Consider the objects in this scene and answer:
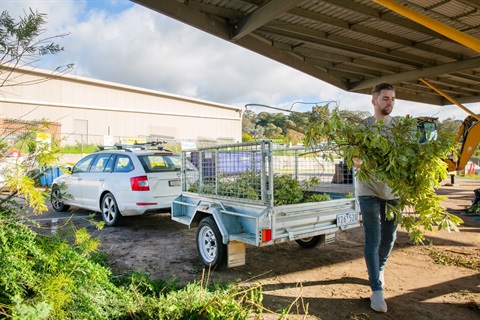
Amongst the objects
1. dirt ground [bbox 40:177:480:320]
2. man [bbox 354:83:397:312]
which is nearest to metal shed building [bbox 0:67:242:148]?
dirt ground [bbox 40:177:480:320]

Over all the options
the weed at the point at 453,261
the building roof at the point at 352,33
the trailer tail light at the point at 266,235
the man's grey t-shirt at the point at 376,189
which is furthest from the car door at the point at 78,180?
the weed at the point at 453,261

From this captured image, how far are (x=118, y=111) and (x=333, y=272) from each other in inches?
1115

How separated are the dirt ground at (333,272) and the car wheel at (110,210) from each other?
0.70 feet

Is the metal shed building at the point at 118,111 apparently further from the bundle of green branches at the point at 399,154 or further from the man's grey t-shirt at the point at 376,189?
the bundle of green branches at the point at 399,154

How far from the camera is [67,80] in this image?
26.5 m

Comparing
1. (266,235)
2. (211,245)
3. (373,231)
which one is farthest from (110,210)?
(373,231)

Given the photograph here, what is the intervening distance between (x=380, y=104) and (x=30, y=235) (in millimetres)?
3165

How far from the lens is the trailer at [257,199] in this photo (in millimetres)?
3892

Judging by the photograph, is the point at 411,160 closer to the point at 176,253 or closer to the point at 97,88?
the point at 176,253

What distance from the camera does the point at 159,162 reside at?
6902mm

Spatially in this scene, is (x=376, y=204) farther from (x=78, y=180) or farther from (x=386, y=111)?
(x=78, y=180)

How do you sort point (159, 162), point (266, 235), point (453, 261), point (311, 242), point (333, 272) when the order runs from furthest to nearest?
point (159, 162), point (311, 242), point (453, 261), point (333, 272), point (266, 235)

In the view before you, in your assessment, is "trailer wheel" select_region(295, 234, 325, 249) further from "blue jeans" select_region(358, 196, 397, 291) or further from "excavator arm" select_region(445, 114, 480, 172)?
"excavator arm" select_region(445, 114, 480, 172)

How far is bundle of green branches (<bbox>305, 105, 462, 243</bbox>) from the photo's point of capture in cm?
257
